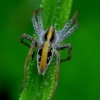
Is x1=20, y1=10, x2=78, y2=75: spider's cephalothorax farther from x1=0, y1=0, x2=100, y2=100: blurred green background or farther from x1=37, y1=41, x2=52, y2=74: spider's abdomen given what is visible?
x1=0, y1=0, x2=100, y2=100: blurred green background

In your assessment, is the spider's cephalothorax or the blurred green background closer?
the spider's cephalothorax

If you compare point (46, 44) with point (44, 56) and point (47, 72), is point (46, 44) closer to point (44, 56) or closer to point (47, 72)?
point (44, 56)

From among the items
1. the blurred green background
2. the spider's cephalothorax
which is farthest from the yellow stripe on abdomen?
the blurred green background

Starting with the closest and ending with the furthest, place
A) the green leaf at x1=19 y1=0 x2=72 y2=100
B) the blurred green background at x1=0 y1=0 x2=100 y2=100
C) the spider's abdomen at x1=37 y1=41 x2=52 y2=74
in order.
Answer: the green leaf at x1=19 y1=0 x2=72 y2=100, the spider's abdomen at x1=37 y1=41 x2=52 y2=74, the blurred green background at x1=0 y1=0 x2=100 y2=100

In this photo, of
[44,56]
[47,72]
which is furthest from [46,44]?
[47,72]
